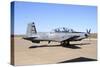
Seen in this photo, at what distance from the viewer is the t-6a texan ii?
3260 millimetres

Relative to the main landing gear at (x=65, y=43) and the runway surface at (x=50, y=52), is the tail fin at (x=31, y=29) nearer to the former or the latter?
the runway surface at (x=50, y=52)

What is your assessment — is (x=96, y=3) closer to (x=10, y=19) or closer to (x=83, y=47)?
(x=83, y=47)

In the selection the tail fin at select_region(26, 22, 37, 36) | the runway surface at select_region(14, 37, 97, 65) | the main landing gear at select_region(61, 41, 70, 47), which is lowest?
the runway surface at select_region(14, 37, 97, 65)

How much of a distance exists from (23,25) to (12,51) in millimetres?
405

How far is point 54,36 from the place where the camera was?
11.3ft

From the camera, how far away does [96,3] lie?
12.3ft

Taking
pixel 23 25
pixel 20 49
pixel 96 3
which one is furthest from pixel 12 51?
pixel 96 3

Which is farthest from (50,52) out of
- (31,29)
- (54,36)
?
(31,29)

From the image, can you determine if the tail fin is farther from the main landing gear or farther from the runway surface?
the main landing gear

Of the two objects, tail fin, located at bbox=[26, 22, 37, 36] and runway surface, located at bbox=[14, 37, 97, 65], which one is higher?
tail fin, located at bbox=[26, 22, 37, 36]

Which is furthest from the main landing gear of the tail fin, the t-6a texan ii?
the tail fin

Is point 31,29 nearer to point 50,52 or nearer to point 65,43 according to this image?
point 50,52

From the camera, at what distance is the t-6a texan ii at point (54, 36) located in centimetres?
326

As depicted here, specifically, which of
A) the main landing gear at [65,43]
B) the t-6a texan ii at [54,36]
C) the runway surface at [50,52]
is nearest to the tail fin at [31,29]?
the t-6a texan ii at [54,36]
